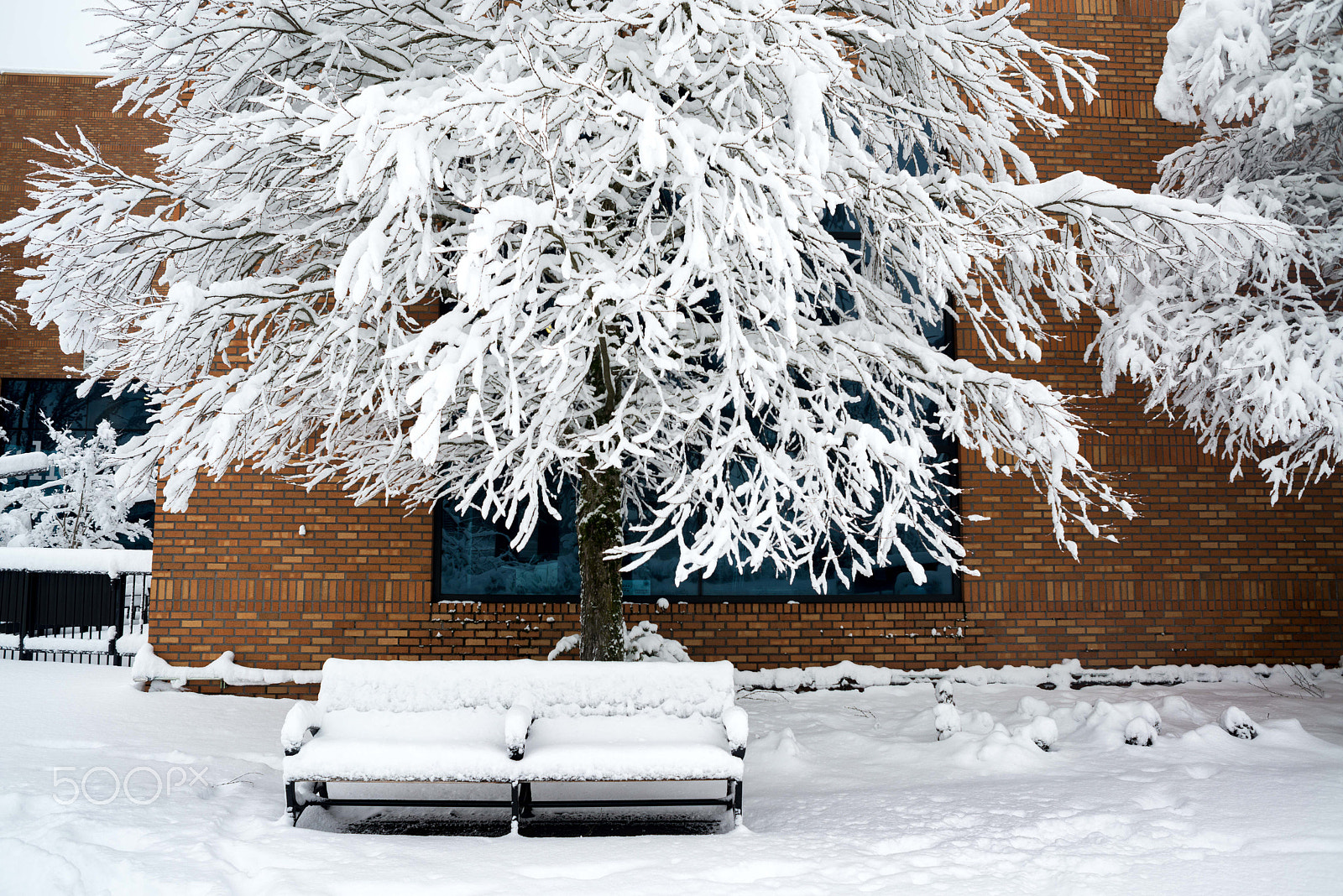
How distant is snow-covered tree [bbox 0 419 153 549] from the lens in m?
17.1

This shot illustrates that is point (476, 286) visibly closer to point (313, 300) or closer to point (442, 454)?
point (313, 300)

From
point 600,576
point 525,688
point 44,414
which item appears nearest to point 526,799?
point 525,688

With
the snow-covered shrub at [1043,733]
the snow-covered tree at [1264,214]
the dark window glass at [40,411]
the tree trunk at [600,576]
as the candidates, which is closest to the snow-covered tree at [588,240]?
the tree trunk at [600,576]

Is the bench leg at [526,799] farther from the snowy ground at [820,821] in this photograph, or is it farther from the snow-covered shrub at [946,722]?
the snow-covered shrub at [946,722]

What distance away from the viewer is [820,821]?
15.4 ft

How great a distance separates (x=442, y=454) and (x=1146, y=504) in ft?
22.6

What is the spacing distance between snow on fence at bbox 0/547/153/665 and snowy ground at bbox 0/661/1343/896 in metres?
4.39

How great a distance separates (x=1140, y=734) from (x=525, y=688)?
414 centimetres

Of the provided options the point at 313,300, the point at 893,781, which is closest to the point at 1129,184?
the point at 893,781

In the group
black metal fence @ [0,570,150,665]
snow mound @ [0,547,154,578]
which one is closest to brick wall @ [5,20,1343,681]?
snow mound @ [0,547,154,578]

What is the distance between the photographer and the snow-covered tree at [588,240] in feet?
12.8

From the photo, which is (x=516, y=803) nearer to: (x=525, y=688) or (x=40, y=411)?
(x=525, y=688)

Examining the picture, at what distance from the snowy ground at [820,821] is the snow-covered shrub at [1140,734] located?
8 centimetres

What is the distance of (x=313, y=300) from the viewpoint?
17.9 ft
